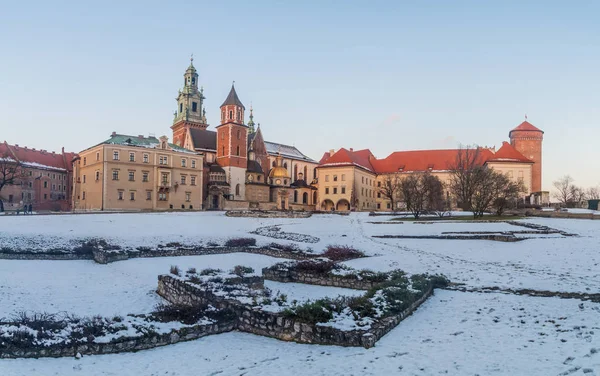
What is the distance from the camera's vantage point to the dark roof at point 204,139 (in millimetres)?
79438

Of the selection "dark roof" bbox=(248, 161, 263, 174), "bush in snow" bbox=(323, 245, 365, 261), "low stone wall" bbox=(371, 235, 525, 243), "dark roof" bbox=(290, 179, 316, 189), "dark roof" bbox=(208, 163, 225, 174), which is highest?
"dark roof" bbox=(248, 161, 263, 174)

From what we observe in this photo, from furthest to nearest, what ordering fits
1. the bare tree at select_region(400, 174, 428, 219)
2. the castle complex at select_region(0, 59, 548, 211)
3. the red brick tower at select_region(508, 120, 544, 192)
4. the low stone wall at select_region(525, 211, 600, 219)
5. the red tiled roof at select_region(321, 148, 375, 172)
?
the red brick tower at select_region(508, 120, 544, 192) → the red tiled roof at select_region(321, 148, 375, 172) → the castle complex at select_region(0, 59, 548, 211) → the bare tree at select_region(400, 174, 428, 219) → the low stone wall at select_region(525, 211, 600, 219)

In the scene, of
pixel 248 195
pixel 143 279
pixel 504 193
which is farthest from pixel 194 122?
pixel 143 279

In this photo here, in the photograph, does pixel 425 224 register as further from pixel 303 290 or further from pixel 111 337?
pixel 111 337

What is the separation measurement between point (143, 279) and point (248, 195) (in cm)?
6057

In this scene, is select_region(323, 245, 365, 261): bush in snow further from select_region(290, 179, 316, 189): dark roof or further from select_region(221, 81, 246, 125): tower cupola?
select_region(290, 179, 316, 189): dark roof

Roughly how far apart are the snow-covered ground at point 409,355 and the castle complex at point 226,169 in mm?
55920

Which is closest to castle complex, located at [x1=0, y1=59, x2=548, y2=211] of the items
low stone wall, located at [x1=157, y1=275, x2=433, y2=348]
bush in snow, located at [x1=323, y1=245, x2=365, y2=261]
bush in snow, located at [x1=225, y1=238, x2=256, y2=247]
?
bush in snow, located at [x1=225, y1=238, x2=256, y2=247]

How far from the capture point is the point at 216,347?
26.0 ft

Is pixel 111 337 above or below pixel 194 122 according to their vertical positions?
below

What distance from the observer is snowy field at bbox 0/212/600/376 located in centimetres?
668

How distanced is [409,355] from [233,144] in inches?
2759

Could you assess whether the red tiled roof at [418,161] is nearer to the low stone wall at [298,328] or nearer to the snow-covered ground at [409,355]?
the snow-covered ground at [409,355]

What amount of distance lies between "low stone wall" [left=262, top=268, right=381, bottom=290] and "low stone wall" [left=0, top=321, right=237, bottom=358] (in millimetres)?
5731
